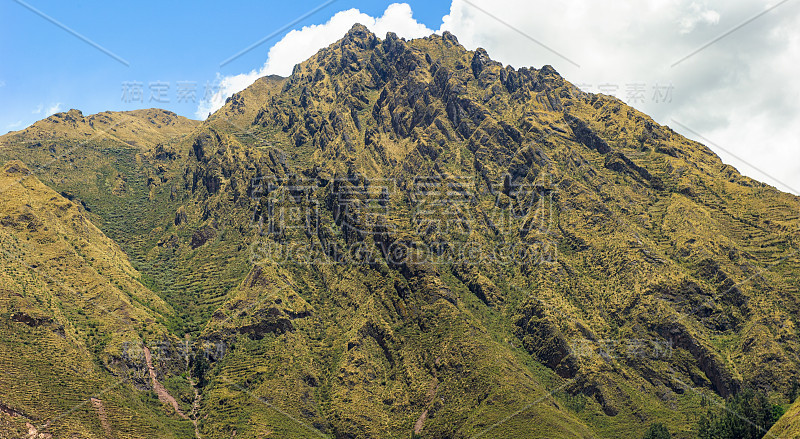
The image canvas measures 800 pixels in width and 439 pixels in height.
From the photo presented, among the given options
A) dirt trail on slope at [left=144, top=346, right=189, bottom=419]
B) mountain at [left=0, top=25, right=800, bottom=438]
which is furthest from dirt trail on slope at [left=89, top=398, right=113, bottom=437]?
dirt trail on slope at [left=144, top=346, right=189, bottom=419]

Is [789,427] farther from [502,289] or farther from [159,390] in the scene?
[159,390]

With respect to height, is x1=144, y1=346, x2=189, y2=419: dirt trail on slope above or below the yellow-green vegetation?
below

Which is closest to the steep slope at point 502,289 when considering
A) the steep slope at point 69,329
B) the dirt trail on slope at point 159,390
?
the dirt trail on slope at point 159,390

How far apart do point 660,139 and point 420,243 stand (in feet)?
344

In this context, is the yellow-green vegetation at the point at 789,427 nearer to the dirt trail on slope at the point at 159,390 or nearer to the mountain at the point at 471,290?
the mountain at the point at 471,290

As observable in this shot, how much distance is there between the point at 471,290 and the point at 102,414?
98608 mm

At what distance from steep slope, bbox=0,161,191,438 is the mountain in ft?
8.44

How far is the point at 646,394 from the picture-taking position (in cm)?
12281

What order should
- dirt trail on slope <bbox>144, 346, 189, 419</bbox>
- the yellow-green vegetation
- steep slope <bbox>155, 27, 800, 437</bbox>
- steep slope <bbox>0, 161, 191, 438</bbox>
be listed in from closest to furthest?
the yellow-green vegetation
steep slope <bbox>0, 161, 191, 438</bbox>
dirt trail on slope <bbox>144, 346, 189, 419</bbox>
steep slope <bbox>155, 27, 800, 437</bbox>

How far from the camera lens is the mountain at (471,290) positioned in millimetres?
119625

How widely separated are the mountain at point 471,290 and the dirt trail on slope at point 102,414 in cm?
202

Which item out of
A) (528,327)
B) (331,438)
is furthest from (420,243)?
(331,438)

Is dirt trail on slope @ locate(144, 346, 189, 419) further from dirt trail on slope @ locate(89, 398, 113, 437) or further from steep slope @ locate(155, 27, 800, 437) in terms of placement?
dirt trail on slope @ locate(89, 398, 113, 437)

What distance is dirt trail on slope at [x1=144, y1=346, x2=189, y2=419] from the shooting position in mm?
119312
